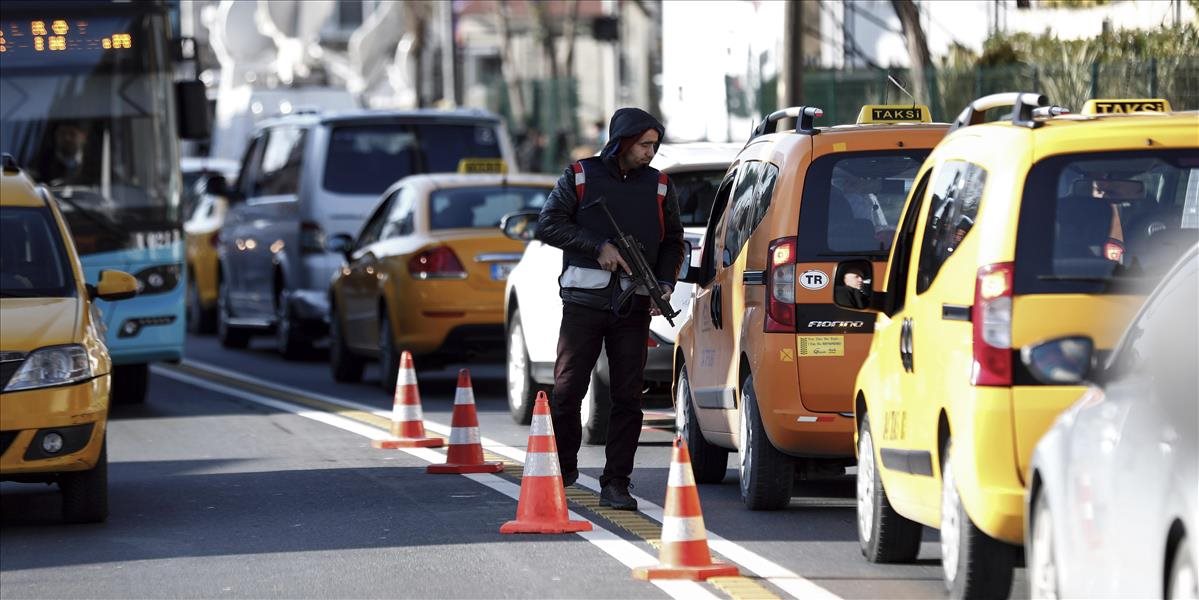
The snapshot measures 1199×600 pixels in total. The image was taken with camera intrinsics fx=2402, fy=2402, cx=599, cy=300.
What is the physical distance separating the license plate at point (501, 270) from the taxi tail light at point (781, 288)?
7.06 meters

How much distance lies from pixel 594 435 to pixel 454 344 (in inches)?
149

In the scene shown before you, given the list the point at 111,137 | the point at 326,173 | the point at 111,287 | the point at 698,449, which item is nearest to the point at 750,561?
the point at 698,449

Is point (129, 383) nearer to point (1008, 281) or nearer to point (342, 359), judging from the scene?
point (342, 359)

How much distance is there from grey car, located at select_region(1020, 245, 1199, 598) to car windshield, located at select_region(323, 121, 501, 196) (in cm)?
1502

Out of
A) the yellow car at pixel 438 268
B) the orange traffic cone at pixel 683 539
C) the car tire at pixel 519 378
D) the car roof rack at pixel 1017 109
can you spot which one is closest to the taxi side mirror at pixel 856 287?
the car roof rack at pixel 1017 109

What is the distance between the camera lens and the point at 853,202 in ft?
34.2

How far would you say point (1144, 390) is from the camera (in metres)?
5.95

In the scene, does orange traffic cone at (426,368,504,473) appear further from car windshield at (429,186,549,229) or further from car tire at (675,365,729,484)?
car windshield at (429,186,549,229)

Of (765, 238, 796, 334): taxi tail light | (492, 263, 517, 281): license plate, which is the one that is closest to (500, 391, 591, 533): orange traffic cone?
(765, 238, 796, 334): taxi tail light

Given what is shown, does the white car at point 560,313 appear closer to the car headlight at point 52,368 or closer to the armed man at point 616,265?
the armed man at point 616,265

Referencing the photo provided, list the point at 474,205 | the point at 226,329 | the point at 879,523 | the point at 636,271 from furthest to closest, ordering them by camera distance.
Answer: the point at 226,329 < the point at 474,205 < the point at 636,271 < the point at 879,523

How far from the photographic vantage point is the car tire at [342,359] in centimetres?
1969

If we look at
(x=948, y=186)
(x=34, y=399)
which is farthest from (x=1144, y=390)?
(x=34, y=399)

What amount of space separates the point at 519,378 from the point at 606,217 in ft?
15.9
